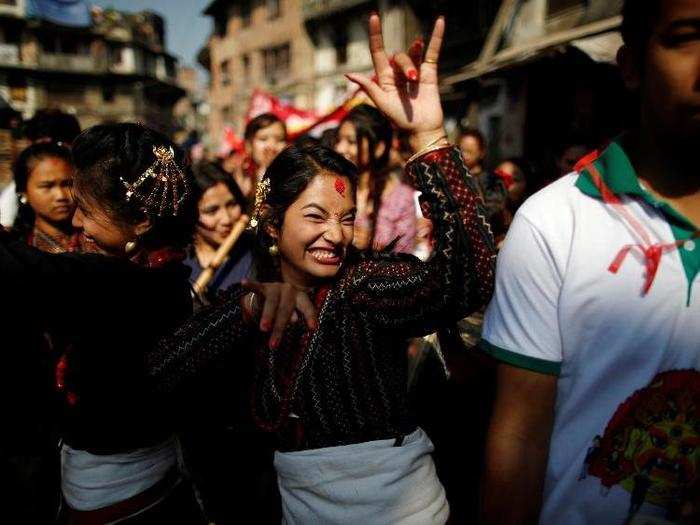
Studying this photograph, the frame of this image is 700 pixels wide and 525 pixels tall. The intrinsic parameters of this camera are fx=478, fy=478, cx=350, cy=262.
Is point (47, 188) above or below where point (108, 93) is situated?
below

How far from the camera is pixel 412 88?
1.34 meters

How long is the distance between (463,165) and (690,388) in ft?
2.39

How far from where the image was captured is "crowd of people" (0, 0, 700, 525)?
1.04 m

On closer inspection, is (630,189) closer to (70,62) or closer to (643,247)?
(643,247)

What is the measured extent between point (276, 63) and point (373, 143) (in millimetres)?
24449

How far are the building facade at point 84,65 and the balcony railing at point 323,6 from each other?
19946 mm

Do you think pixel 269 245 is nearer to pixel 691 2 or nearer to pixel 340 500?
pixel 340 500

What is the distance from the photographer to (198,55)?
34.7 metres

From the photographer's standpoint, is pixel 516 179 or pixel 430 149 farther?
pixel 516 179

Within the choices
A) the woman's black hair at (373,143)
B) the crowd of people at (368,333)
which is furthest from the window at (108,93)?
the crowd of people at (368,333)

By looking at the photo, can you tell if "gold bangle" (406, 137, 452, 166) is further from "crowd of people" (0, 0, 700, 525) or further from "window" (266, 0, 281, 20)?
"window" (266, 0, 281, 20)

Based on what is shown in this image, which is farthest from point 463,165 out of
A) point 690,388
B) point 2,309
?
point 2,309

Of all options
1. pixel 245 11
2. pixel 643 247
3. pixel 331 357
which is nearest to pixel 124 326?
pixel 331 357

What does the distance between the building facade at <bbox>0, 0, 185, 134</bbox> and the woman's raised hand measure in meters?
40.7
